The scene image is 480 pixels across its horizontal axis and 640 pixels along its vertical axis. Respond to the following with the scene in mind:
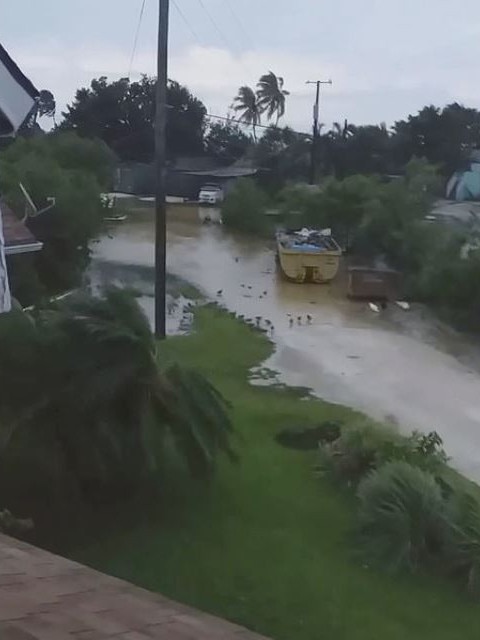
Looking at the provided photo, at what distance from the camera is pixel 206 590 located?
7.39 meters

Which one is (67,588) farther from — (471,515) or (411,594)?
(471,515)

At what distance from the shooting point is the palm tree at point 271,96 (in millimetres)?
65875

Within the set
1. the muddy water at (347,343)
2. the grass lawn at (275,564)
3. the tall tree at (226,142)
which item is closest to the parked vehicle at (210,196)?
the tall tree at (226,142)

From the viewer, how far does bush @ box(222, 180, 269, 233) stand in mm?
38906

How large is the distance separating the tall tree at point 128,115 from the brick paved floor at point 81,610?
55516 millimetres

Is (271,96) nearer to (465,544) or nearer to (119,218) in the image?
(119,218)

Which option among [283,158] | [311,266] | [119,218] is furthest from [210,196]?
[311,266]

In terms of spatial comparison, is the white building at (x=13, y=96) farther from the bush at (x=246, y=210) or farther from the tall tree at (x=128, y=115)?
the tall tree at (x=128, y=115)

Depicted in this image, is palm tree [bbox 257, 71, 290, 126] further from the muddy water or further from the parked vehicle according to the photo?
the muddy water

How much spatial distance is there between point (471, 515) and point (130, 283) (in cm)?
1692

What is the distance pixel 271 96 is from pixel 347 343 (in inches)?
1991

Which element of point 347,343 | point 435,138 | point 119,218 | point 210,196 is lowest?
point 210,196

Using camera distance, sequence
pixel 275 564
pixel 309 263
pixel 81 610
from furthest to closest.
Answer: pixel 309 263 < pixel 275 564 < pixel 81 610

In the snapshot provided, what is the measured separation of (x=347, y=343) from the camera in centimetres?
1867
